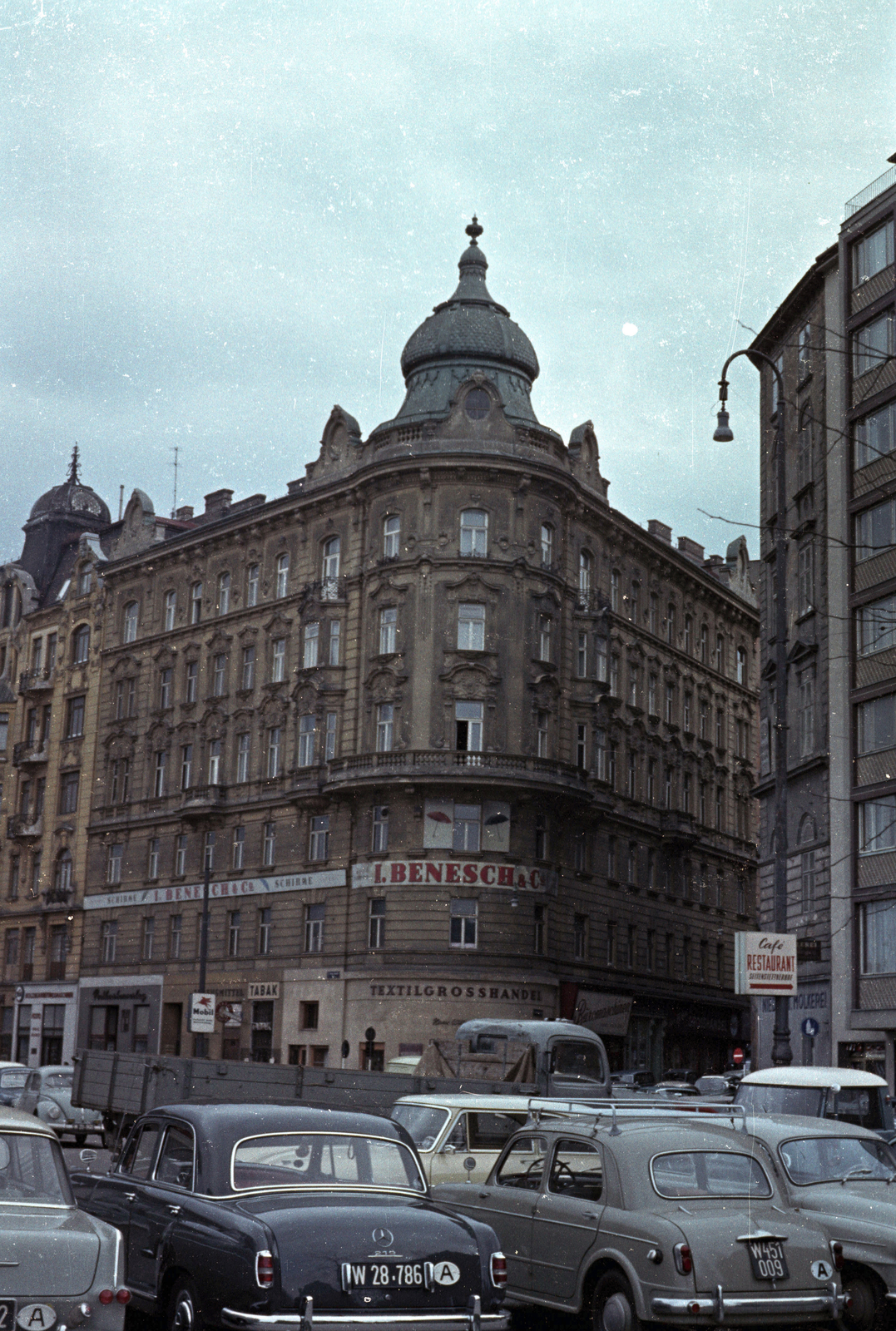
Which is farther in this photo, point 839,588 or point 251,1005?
point 251,1005

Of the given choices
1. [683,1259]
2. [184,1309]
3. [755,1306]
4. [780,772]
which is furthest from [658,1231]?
[780,772]

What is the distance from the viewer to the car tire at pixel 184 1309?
913cm

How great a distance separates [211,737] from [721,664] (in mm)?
22722

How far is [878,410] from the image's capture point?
123 ft

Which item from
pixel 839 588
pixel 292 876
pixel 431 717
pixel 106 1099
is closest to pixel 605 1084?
pixel 106 1099

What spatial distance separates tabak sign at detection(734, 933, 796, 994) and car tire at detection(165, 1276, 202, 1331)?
13184 mm

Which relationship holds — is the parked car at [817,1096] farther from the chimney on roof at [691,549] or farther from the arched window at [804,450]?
the chimney on roof at [691,549]

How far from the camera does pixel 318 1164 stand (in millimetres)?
9688

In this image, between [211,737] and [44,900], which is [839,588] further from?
[44,900]

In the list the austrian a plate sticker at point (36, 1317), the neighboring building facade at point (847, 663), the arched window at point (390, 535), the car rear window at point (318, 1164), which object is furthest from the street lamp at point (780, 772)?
the arched window at point (390, 535)

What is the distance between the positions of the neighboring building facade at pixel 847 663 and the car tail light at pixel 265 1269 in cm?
2778

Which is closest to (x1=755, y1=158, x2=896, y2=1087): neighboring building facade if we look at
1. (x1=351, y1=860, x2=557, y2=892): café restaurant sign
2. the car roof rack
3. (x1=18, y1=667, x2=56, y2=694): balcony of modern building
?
(x1=351, y1=860, x2=557, y2=892): café restaurant sign

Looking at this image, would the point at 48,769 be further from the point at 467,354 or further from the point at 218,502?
the point at 467,354

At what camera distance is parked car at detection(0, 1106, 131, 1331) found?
8.06 metres
